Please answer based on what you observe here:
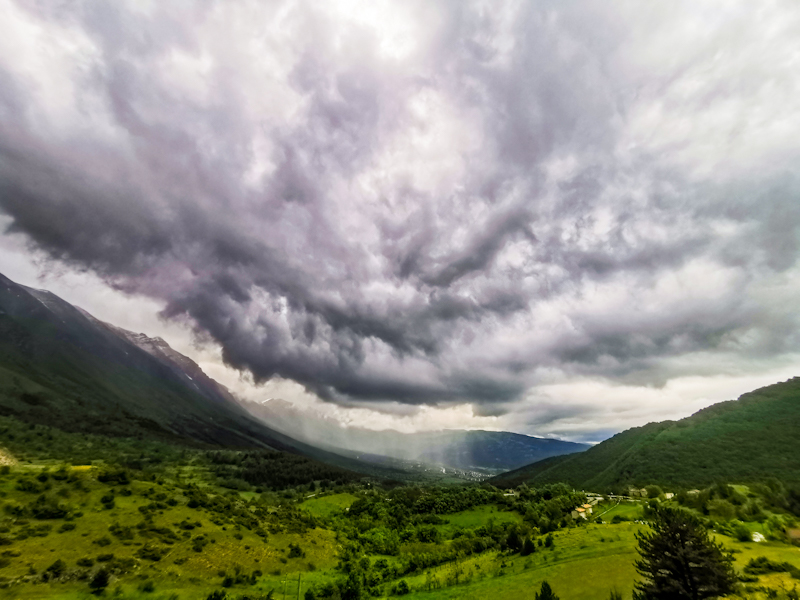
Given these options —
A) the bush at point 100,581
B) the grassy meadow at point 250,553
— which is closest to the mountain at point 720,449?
the grassy meadow at point 250,553

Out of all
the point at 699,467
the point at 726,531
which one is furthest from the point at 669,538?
the point at 699,467

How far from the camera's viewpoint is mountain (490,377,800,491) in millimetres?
111075

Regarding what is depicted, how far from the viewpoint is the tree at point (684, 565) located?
76.2 ft

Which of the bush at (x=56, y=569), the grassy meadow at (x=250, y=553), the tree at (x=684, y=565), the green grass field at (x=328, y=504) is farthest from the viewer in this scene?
the green grass field at (x=328, y=504)

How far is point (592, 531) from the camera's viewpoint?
173ft

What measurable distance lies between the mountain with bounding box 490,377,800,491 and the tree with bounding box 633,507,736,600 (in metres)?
103

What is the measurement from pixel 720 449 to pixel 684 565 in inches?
5706

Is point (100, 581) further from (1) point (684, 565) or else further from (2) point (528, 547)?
(1) point (684, 565)

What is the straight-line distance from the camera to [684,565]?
939 inches

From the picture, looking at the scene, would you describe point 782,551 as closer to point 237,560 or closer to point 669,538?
point 669,538

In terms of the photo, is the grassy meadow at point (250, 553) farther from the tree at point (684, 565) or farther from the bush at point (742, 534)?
the tree at point (684, 565)

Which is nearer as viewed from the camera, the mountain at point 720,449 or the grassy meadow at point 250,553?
the grassy meadow at point 250,553

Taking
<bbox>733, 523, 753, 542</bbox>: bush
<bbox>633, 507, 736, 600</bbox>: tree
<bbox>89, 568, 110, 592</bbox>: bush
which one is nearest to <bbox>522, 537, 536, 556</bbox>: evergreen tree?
<bbox>733, 523, 753, 542</bbox>: bush

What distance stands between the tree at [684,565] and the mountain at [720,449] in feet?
338
